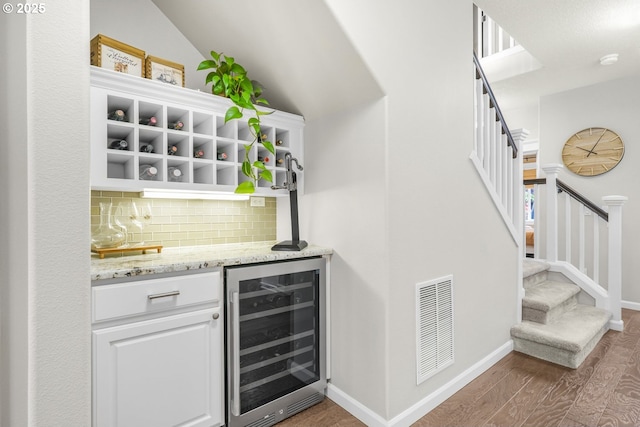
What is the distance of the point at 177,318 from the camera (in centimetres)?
157

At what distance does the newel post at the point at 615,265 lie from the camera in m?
3.27

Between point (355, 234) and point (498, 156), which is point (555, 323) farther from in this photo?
point (355, 234)

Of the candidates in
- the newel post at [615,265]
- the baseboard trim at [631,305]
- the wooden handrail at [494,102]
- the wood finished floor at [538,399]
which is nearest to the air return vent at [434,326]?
the wood finished floor at [538,399]

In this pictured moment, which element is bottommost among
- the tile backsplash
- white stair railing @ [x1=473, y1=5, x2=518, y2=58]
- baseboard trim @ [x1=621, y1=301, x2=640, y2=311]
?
baseboard trim @ [x1=621, y1=301, x2=640, y2=311]

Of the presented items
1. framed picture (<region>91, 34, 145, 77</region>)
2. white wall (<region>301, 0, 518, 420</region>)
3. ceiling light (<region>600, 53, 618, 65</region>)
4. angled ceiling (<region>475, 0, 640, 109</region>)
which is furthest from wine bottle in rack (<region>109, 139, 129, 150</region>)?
ceiling light (<region>600, 53, 618, 65</region>)

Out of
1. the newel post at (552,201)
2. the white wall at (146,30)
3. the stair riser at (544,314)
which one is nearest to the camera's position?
the white wall at (146,30)

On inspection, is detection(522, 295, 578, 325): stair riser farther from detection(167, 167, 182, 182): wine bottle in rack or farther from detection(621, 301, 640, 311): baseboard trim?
detection(167, 167, 182, 182): wine bottle in rack

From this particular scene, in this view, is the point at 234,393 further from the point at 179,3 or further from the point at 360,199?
the point at 179,3

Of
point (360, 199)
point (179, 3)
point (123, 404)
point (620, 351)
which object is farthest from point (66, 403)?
point (620, 351)

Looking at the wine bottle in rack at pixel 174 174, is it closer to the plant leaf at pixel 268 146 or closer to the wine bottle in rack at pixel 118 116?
the wine bottle in rack at pixel 118 116

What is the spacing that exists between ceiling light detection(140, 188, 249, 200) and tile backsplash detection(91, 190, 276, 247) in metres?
0.05

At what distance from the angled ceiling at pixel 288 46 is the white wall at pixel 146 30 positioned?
0.06m

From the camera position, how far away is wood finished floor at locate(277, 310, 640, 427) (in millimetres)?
1915

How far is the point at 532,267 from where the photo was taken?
3.46m
